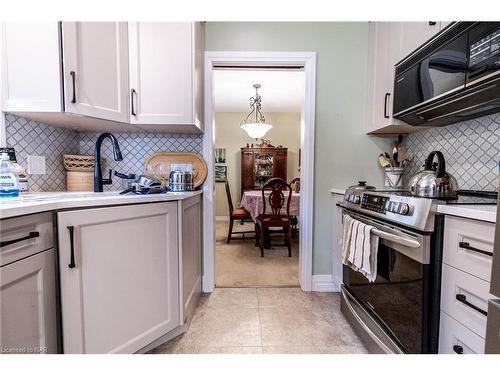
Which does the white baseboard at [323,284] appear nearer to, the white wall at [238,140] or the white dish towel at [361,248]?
the white dish towel at [361,248]

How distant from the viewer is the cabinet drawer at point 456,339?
2.62ft

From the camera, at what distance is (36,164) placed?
1.40 metres

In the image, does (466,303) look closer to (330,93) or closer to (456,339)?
(456,339)

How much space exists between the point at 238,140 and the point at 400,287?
4.47 meters

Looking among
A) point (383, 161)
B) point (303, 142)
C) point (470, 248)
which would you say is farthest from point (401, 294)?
point (303, 142)

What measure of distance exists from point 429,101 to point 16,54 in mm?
2234

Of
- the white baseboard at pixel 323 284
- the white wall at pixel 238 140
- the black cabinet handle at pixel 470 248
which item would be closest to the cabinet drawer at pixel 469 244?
the black cabinet handle at pixel 470 248

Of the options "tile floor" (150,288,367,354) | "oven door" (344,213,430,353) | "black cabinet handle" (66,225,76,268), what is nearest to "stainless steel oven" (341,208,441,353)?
"oven door" (344,213,430,353)

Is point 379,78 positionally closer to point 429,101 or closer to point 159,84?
point 429,101

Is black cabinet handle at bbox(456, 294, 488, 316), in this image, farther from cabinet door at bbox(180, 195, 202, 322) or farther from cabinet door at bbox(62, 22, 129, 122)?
cabinet door at bbox(62, 22, 129, 122)

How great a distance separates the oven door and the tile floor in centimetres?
33

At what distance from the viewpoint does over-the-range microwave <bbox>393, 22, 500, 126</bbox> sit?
0.93 meters

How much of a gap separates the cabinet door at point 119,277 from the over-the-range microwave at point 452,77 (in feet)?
5.22

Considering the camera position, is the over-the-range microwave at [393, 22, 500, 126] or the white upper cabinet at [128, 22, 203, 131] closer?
the over-the-range microwave at [393, 22, 500, 126]
